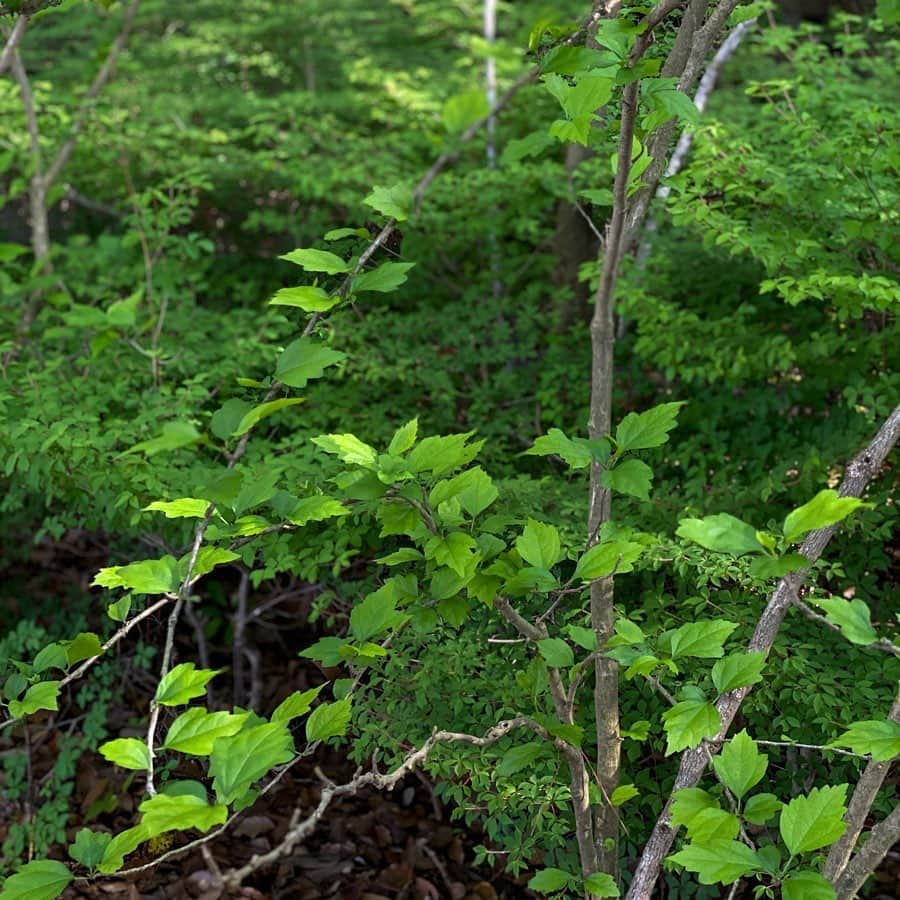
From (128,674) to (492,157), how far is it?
2997mm

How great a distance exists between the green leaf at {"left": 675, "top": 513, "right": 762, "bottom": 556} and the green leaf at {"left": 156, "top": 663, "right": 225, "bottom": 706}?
0.71 m

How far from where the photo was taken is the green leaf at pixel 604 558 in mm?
1595

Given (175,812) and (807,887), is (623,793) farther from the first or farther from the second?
(175,812)

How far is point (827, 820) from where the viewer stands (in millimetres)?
1496

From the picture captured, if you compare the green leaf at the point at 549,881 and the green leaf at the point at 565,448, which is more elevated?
the green leaf at the point at 565,448

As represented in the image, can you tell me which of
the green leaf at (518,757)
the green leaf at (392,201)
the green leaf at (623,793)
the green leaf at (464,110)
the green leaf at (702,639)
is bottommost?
the green leaf at (623,793)

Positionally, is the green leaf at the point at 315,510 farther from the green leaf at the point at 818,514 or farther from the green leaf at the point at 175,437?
the green leaf at the point at 818,514

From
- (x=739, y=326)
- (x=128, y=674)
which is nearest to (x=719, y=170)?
(x=739, y=326)

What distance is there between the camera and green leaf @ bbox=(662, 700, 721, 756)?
5.21ft

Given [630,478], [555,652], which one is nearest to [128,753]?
[555,652]

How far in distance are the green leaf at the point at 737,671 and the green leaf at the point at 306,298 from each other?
86 cm

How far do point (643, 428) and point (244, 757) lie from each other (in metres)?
0.78

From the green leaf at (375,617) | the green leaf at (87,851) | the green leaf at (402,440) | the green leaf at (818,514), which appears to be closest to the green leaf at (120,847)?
the green leaf at (87,851)

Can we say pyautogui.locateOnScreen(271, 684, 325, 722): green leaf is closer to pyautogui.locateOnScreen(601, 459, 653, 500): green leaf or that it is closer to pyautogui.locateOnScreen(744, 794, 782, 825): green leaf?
pyautogui.locateOnScreen(601, 459, 653, 500): green leaf
